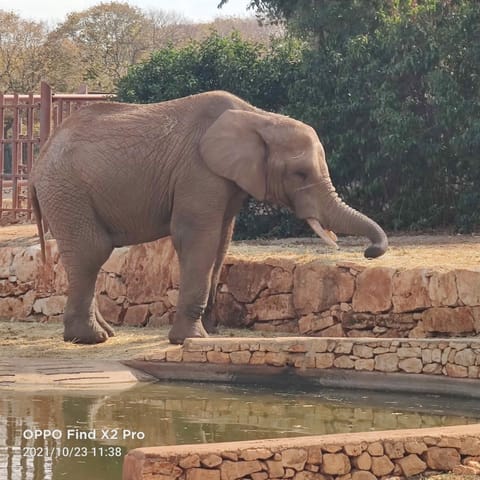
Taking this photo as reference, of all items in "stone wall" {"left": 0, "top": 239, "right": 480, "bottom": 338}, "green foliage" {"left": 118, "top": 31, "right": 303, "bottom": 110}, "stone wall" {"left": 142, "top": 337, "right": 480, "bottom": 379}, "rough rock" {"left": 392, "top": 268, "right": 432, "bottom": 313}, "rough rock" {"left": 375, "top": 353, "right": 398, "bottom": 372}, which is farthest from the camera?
"green foliage" {"left": 118, "top": 31, "right": 303, "bottom": 110}

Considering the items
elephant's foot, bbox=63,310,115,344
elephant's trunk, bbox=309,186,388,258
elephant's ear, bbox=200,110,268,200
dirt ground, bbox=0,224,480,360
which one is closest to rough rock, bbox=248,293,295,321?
dirt ground, bbox=0,224,480,360

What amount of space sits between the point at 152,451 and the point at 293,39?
15.8m

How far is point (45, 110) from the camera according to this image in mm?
22109

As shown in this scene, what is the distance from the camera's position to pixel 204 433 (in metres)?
11.6

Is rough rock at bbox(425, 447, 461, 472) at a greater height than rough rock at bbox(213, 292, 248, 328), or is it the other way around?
rough rock at bbox(425, 447, 461, 472)

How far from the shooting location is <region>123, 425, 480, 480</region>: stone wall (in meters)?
8.91

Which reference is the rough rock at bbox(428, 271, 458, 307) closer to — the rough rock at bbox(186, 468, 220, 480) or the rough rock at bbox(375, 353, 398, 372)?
the rough rock at bbox(375, 353, 398, 372)

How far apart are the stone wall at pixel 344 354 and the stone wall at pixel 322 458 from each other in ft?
10.8

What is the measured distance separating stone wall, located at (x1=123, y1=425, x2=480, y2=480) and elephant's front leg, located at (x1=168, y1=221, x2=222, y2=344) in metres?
5.86

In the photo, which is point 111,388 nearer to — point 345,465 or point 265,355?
point 265,355

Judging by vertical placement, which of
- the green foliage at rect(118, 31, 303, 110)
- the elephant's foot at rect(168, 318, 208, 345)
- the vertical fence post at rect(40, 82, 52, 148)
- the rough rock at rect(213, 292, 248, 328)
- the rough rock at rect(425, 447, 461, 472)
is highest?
the green foliage at rect(118, 31, 303, 110)

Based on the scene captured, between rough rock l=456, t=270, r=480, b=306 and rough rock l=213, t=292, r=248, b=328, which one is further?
rough rock l=213, t=292, r=248, b=328
